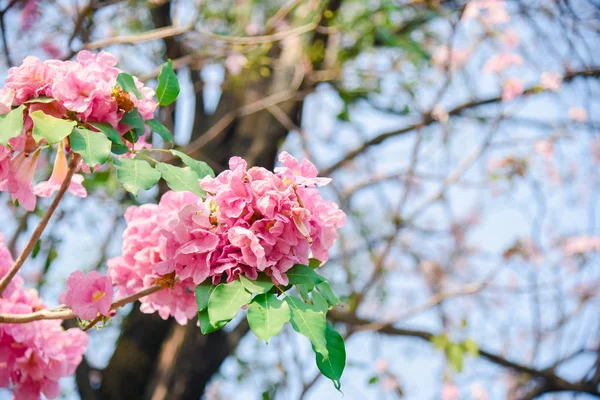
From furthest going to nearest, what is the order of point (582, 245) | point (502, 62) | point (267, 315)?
1. point (582, 245)
2. point (502, 62)
3. point (267, 315)

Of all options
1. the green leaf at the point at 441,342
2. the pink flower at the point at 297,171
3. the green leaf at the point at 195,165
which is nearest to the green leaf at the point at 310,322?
the pink flower at the point at 297,171

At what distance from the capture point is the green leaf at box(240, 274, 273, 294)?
2.58ft

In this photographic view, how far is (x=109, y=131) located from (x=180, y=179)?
0.13 meters

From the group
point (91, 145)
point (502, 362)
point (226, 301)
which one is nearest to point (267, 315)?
point (226, 301)

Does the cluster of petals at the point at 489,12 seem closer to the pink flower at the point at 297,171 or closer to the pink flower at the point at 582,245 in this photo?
the pink flower at the point at 582,245

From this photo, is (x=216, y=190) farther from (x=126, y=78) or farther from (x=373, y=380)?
(x=373, y=380)

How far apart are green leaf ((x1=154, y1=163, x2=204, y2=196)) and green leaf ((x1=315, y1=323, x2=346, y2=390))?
11.1 inches

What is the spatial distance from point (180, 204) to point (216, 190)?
6.4 inches

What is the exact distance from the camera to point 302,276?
82 centimetres

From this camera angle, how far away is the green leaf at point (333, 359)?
760mm

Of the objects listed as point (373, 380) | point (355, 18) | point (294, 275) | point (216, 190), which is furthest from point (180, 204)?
point (355, 18)

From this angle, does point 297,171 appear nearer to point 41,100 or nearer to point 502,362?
point 41,100

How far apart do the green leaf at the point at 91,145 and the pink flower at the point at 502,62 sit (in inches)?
123

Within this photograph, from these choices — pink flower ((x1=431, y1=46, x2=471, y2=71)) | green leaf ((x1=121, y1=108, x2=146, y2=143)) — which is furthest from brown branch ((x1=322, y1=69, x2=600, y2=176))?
green leaf ((x1=121, y1=108, x2=146, y2=143))
